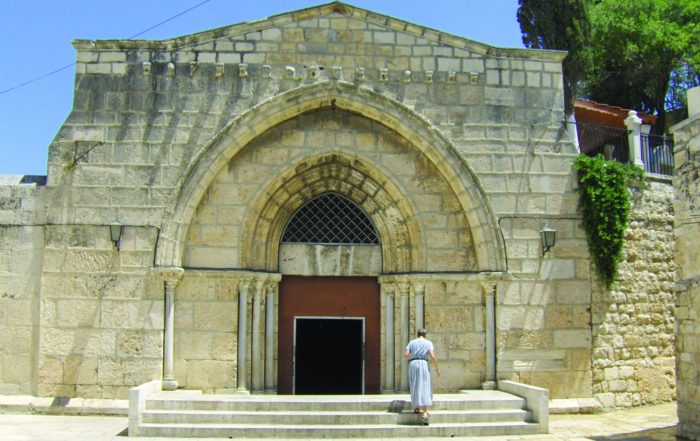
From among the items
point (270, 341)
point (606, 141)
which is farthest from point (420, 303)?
point (606, 141)

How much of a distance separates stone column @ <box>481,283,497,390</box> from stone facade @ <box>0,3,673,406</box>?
3cm

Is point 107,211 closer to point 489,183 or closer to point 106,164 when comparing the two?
point 106,164

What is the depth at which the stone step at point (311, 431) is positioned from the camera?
373 inches

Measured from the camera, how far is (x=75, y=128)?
11.6 metres

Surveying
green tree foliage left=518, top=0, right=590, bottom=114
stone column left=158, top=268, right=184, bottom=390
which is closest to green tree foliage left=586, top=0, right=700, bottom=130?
green tree foliage left=518, top=0, right=590, bottom=114

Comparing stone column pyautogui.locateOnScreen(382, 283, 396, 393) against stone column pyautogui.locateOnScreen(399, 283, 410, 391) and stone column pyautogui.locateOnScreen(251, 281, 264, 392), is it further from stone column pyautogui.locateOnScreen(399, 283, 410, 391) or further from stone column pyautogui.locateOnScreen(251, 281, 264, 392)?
stone column pyautogui.locateOnScreen(251, 281, 264, 392)

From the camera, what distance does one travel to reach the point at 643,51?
23734mm

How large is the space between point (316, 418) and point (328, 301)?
2822 mm

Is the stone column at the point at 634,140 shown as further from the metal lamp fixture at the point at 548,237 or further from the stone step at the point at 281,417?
the stone step at the point at 281,417

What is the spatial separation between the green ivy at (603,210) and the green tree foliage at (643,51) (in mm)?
12404

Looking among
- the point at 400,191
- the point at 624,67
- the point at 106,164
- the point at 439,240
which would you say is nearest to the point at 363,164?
the point at 400,191

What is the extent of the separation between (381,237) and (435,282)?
120 cm

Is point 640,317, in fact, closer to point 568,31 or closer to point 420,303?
point 420,303

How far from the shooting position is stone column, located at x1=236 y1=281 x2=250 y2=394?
1141 centimetres
